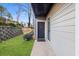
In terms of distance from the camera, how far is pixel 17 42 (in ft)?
14.7

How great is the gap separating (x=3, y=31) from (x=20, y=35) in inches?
19.5

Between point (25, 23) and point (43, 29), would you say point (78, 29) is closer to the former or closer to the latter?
point (25, 23)

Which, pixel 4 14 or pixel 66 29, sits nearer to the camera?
pixel 66 29

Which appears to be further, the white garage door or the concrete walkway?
the concrete walkway

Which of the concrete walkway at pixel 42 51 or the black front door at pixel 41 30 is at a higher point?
the black front door at pixel 41 30

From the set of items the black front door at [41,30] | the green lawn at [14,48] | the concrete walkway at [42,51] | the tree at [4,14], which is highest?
the tree at [4,14]

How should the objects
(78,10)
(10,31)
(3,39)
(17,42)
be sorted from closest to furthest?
(78,10) < (10,31) < (3,39) < (17,42)

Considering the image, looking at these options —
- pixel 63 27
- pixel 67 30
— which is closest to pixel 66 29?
pixel 67 30

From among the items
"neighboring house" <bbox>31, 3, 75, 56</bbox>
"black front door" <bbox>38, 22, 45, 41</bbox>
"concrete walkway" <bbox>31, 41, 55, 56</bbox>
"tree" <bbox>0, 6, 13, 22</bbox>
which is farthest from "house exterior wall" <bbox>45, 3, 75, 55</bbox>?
"black front door" <bbox>38, 22, 45, 41</bbox>

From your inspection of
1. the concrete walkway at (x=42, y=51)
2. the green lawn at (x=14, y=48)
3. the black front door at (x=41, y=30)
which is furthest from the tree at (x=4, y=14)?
the black front door at (x=41, y=30)

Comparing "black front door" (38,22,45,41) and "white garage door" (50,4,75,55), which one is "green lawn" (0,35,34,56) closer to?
"white garage door" (50,4,75,55)

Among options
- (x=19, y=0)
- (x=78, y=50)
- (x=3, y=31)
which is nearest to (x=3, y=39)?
(x=3, y=31)

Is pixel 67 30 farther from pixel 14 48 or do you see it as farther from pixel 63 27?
pixel 14 48

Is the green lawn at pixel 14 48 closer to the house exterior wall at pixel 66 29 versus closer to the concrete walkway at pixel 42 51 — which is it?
the concrete walkway at pixel 42 51
